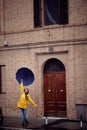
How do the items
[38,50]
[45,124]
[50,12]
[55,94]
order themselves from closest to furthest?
[45,124]
[55,94]
[50,12]
[38,50]

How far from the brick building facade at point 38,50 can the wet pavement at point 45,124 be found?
84 centimetres

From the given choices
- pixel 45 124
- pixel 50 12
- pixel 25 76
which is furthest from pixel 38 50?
pixel 45 124

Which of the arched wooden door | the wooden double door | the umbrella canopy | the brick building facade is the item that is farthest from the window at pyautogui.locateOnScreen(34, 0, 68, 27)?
the umbrella canopy

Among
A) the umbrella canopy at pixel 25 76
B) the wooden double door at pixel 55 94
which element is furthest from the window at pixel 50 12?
the umbrella canopy at pixel 25 76

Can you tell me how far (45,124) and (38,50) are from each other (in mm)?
4636

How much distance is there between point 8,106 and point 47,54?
396 cm

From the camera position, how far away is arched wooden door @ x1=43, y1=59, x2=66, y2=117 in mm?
21203

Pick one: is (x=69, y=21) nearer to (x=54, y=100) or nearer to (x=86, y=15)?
(x=86, y=15)

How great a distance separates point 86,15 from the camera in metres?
20.1

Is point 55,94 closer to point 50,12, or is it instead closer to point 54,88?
point 54,88

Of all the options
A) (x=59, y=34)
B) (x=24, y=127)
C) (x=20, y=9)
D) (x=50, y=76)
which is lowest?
(x=24, y=127)

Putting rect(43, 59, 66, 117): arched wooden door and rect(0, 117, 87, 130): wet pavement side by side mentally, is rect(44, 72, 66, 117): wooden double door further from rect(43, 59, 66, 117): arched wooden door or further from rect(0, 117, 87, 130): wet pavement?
rect(0, 117, 87, 130): wet pavement

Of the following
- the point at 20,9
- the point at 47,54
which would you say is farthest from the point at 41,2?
the point at 47,54

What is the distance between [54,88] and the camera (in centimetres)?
2144
